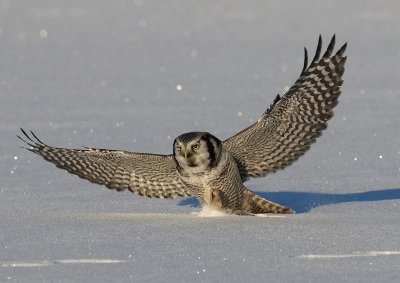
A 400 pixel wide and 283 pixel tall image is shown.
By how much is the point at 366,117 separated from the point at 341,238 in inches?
202

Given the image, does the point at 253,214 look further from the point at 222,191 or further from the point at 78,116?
the point at 78,116

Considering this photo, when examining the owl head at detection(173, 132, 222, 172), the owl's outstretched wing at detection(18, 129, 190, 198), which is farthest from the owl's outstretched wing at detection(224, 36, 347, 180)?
the owl's outstretched wing at detection(18, 129, 190, 198)

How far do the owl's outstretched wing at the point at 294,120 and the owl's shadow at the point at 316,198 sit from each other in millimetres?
278

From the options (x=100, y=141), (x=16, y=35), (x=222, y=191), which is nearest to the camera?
(x=222, y=191)

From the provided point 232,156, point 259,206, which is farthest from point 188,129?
point 259,206

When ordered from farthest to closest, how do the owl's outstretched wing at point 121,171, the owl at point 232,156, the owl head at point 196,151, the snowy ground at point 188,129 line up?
the owl's outstretched wing at point 121,171, the owl at point 232,156, the owl head at point 196,151, the snowy ground at point 188,129

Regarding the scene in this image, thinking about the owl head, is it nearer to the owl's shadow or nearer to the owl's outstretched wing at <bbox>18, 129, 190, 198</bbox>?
the owl's outstretched wing at <bbox>18, 129, 190, 198</bbox>

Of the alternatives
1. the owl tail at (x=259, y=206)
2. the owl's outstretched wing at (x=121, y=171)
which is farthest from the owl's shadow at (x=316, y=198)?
the owl's outstretched wing at (x=121, y=171)

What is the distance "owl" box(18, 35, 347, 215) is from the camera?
22.1 ft

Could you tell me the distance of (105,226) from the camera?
6410 mm

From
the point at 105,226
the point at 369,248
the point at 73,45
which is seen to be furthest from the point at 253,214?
the point at 73,45

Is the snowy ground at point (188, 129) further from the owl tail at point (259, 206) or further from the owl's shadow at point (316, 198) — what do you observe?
the owl tail at point (259, 206)

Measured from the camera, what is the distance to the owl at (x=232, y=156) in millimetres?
6734

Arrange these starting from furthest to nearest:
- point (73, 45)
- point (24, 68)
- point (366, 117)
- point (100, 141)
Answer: point (73, 45) < point (24, 68) < point (366, 117) < point (100, 141)
